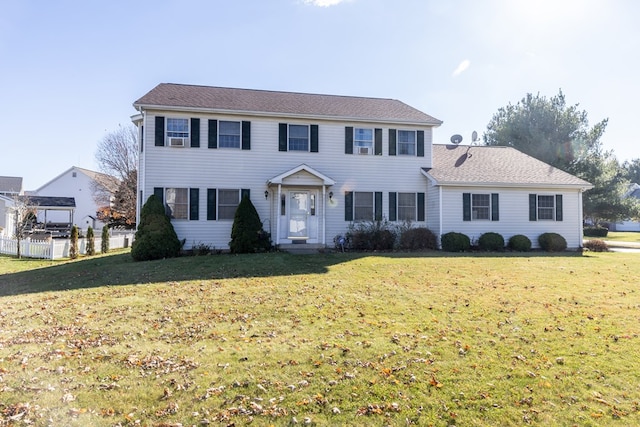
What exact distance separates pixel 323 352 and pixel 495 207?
14646mm

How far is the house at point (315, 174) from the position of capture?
50.2 ft

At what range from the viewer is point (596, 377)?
4340 millimetres

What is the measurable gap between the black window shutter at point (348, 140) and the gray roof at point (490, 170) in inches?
140

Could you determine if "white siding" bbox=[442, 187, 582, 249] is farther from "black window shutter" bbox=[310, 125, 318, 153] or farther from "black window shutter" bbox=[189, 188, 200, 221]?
"black window shutter" bbox=[189, 188, 200, 221]

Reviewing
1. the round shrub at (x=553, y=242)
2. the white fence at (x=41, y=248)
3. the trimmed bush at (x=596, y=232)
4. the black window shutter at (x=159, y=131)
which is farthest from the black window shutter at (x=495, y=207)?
the trimmed bush at (x=596, y=232)

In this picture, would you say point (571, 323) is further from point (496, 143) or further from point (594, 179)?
point (496, 143)

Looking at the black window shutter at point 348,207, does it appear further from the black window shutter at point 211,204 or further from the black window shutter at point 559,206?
the black window shutter at point 559,206

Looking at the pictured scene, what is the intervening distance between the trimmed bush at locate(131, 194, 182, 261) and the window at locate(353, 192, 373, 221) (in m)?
7.32

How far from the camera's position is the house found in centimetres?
1530

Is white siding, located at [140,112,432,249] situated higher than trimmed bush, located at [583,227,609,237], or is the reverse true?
white siding, located at [140,112,432,249]

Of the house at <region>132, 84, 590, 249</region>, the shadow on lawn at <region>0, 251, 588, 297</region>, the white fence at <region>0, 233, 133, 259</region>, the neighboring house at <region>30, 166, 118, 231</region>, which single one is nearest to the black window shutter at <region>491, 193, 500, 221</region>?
the house at <region>132, 84, 590, 249</region>

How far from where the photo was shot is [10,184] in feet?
151

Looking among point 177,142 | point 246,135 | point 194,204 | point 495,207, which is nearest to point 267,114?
point 246,135

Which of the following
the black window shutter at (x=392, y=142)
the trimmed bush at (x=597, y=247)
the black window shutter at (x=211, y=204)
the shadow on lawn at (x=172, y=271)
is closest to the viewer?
the shadow on lawn at (x=172, y=271)
